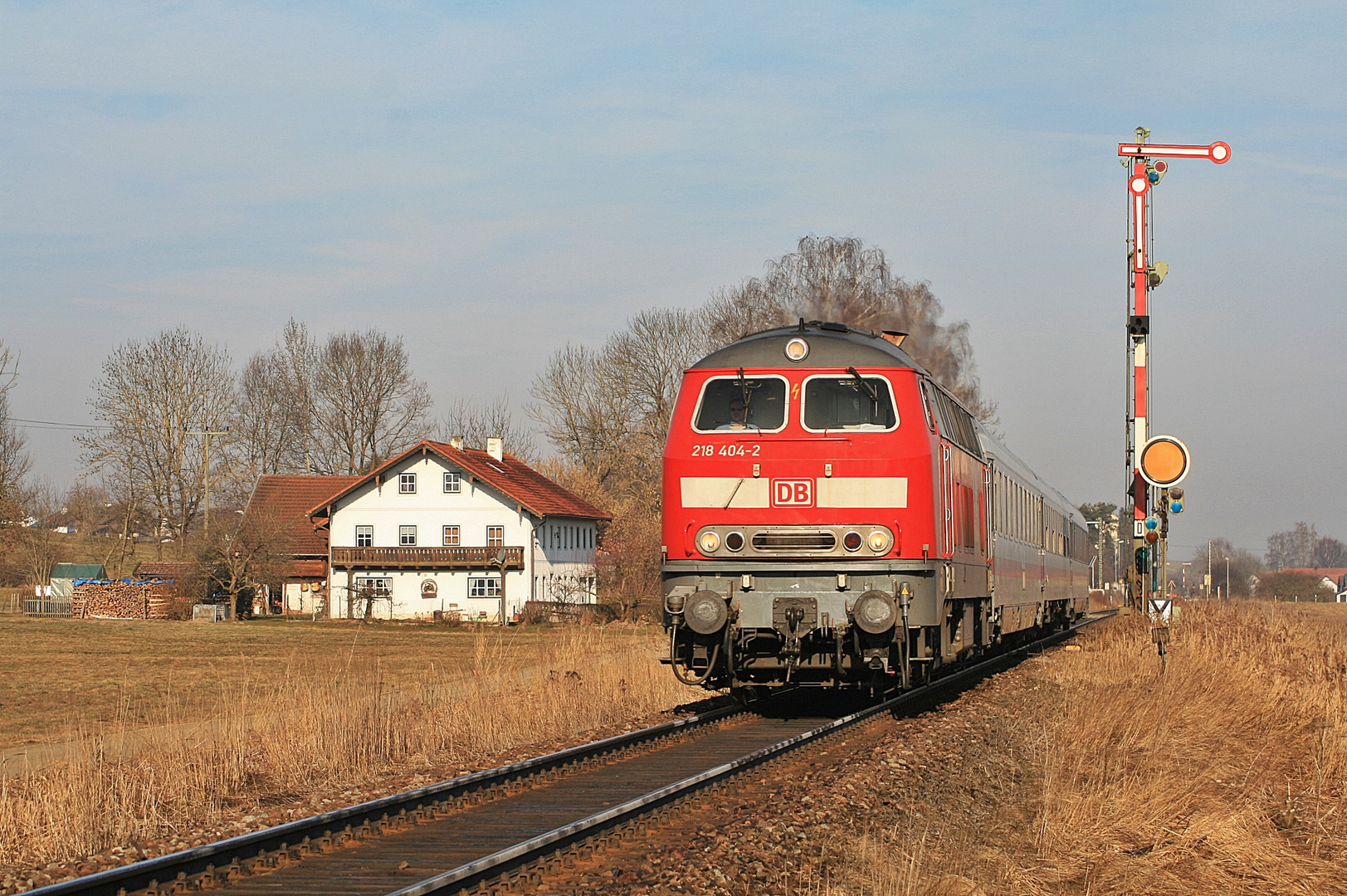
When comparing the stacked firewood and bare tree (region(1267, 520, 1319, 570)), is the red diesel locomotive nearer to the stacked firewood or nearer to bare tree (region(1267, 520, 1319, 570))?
the stacked firewood

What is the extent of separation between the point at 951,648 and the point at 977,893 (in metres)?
7.66

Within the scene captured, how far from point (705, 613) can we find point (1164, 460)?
7949 millimetres

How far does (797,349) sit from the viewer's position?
13.3 meters

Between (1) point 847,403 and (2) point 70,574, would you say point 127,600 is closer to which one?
(2) point 70,574

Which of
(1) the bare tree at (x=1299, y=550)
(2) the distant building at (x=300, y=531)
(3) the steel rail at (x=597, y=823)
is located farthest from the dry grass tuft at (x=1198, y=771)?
(1) the bare tree at (x=1299, y=550)

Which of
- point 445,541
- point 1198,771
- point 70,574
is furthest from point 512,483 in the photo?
point 1198,771

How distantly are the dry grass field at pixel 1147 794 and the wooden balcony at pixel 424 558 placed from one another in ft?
137

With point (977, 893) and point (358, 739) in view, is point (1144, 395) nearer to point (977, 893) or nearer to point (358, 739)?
→ point (358, 739)

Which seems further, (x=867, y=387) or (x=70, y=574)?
(x=70, y=574)

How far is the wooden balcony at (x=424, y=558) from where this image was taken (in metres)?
58.4

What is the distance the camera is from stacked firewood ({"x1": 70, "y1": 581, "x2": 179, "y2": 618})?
5606 cm

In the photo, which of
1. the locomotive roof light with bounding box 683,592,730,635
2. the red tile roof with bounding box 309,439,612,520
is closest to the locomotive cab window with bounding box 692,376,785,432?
the locomotive roof light with bounding box 683,592,730,635

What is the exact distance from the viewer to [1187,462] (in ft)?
56.5

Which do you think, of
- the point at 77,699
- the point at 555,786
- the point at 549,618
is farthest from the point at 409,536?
the point at 555,786
